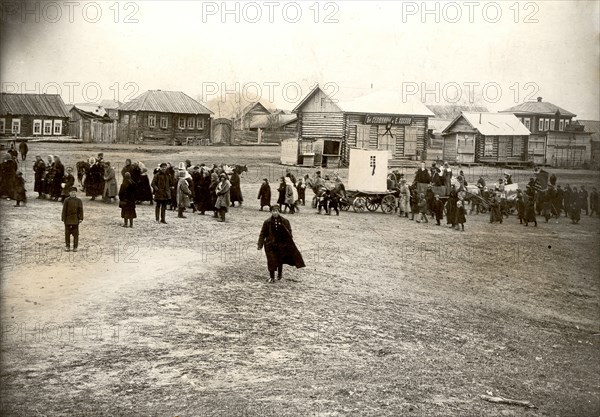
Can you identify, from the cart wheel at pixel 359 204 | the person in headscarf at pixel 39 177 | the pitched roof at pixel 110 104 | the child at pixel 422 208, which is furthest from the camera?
the child at pixel 422 208

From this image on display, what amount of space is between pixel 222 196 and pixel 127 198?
0.85 metres

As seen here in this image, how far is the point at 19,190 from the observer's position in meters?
4.41

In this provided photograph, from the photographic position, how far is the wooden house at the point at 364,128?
529 cm

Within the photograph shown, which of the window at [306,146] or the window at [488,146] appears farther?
the window at [488,146]

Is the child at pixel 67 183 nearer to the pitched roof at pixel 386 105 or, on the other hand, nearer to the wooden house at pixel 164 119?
the wooden house at pixel 164 119

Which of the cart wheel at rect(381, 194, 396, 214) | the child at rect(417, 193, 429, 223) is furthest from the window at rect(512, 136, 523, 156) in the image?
the cart wheel at rect(381, 194, 396, 214)

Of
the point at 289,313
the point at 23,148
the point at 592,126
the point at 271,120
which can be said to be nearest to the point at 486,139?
the point at 592,126

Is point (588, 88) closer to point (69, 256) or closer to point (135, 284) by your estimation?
point (135, 284)

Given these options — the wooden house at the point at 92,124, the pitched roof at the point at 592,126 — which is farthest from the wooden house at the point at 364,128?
the wooden house at the point at 92,124

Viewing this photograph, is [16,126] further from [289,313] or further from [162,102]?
[289,313]

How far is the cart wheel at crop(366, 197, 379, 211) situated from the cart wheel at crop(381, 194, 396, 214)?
2.3 inches

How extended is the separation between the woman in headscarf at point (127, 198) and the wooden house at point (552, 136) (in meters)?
3.26

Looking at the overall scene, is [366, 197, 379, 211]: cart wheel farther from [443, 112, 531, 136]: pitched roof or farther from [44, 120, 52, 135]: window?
[44, 120, 52, 135]: window

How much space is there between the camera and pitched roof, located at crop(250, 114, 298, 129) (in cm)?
512
